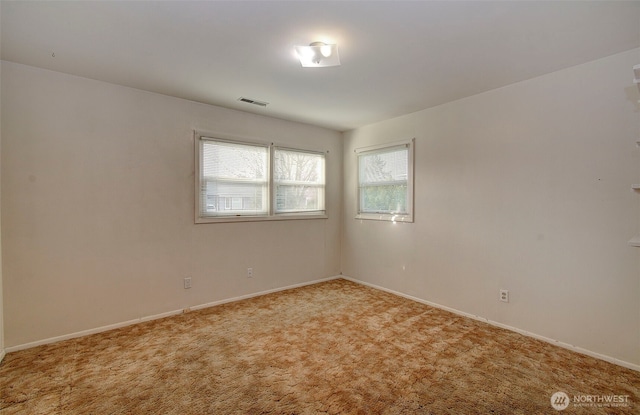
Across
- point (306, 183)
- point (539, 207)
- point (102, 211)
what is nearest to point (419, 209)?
point (539, 207)

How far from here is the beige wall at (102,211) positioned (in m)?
2.64

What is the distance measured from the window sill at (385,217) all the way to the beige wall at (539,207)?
0.33 ft

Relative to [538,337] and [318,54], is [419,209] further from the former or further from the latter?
[318,54]

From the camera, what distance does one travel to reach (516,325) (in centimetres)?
302

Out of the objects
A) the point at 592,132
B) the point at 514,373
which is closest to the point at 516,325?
the point at 514,373

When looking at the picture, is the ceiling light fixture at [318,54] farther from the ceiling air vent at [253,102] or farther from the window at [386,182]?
the window at [386,182]

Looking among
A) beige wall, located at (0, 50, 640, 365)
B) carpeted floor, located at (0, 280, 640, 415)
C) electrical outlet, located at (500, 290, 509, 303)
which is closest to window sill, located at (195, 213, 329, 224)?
beige wall, located at (0, 50, 640, 365)

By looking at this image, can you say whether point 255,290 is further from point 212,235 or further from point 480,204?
point 480,204

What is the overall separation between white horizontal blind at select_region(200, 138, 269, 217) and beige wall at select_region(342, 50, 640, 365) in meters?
2.04

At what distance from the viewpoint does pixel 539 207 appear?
287 cm

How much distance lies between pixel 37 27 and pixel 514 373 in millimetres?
4298

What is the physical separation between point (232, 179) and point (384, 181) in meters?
2.18

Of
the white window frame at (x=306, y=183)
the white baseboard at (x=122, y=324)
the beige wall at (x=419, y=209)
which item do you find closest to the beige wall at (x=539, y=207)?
the beige wall at (x=419, y=209)

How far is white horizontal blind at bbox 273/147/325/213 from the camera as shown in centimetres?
440
